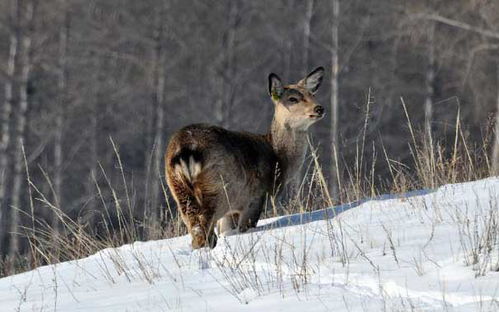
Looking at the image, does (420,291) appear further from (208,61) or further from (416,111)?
(416,111)

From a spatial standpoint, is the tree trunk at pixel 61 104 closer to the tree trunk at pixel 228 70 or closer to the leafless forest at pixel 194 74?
the leafless forest at pixel 194 74

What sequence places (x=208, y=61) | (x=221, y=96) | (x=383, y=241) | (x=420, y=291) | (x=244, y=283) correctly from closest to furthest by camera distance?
1. (x=420, y=291)
2. (x=244, y=283)
3. (x=383, y=241)
4. (x=221, y=96)
5. (x=208, y=61)

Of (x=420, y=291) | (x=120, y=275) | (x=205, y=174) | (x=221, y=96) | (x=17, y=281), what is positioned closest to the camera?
(x=420, y=291)

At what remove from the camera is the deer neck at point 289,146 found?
9.79 m

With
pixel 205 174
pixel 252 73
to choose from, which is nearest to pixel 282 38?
pixel 252 73

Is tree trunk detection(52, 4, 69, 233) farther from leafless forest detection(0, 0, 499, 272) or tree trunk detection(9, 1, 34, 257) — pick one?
tree trunk detection(9, 1, 34, 257)

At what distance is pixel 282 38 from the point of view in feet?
91.0

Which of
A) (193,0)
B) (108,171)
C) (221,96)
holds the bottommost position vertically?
(108,171)

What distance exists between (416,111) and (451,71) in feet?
5.81

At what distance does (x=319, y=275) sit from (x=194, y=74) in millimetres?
23195

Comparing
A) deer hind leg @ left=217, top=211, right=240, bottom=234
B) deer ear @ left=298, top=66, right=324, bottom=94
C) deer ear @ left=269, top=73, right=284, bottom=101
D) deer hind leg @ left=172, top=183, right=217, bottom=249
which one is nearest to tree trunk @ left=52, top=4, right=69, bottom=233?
deer ear @ left=298, top=66, right=324, bottom=94

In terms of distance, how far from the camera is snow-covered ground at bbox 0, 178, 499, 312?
15.6ft

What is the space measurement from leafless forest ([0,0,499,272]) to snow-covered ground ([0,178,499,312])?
15.8m

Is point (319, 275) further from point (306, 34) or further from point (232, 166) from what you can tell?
point (306, 34)
